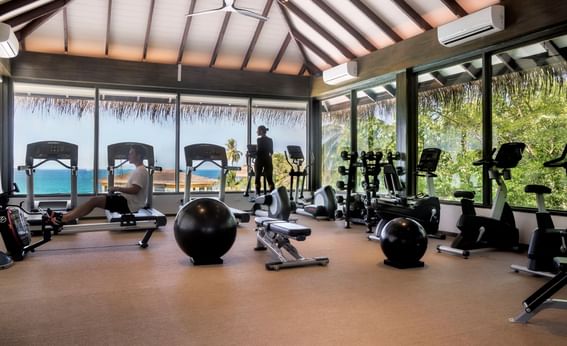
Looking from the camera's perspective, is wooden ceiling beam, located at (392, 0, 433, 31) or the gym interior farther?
wooden ceiling beam, located at (392, 0, 433, 31)

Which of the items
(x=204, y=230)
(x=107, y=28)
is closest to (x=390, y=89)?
(x=204, y=230)

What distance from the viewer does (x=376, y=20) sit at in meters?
7.49

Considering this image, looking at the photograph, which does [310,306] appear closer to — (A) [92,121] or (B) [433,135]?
(B) [433,135]

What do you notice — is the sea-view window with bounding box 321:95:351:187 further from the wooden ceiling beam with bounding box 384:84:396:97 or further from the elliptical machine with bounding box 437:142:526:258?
the elliptical machine with bounding box 437:142:526:258

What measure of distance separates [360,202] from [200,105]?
430 centimetres

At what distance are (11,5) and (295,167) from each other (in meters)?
6.56

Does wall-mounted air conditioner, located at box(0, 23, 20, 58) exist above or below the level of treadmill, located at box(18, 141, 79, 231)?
above

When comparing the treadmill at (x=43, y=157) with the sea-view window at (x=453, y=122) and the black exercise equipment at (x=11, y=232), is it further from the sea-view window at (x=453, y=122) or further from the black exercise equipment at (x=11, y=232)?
the sea-view window at (x=453, y=122)

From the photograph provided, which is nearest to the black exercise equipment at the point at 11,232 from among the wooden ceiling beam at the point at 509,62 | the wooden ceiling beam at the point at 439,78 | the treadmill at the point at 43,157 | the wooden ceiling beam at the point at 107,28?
the treadmill at the point at 43,157

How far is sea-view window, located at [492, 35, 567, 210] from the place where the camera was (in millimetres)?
5289

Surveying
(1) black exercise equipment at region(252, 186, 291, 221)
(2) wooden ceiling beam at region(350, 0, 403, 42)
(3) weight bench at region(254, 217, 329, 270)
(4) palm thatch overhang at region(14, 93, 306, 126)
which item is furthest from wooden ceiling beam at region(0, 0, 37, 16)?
(2) wooden ceiling beam at region(350, 0, 403, 42)

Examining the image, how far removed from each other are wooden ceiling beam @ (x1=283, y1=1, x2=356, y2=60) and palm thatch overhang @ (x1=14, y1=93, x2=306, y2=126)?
223 cm

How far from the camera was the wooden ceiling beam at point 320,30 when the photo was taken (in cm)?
841

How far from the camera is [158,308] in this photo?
10.2 ft
